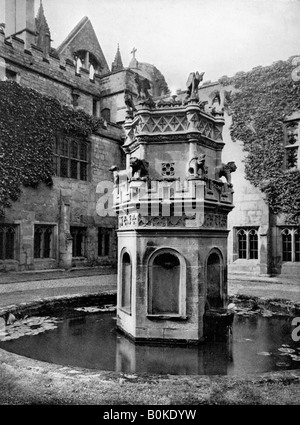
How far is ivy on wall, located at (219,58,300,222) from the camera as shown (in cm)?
1684

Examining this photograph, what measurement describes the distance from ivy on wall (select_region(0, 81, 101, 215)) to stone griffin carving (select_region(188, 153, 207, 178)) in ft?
35.8

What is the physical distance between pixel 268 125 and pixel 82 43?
51.7 feet

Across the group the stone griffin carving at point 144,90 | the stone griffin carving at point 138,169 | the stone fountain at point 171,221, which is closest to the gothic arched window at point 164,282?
the stone fountain at point 171,221

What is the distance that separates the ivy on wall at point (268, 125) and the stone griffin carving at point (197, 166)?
471 inches

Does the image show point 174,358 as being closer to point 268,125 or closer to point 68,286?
point 68,286

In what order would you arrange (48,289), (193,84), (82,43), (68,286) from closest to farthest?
(193,84), (48,289), (68,286), (82,43)

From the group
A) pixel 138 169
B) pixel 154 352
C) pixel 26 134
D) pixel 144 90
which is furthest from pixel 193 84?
pixel 26 134

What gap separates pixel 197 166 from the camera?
19.8 ft

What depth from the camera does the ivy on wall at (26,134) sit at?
1503 cm

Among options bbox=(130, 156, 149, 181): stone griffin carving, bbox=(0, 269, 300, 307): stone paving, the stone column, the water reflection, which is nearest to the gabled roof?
the stone column

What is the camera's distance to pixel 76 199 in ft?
59.9

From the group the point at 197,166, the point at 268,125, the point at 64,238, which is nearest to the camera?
the point at 197,166
